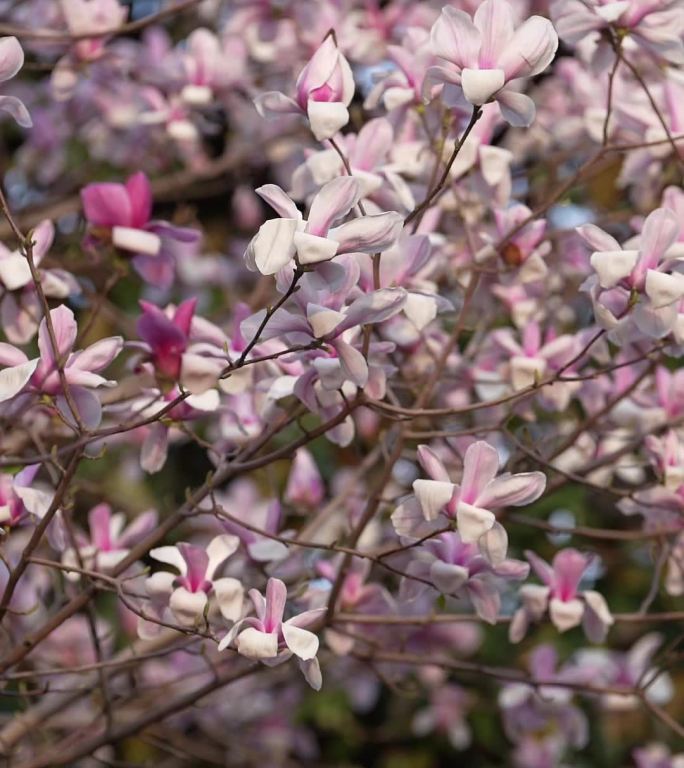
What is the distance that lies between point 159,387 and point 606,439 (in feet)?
2.03

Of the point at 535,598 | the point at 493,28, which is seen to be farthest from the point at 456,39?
the point at 535,598

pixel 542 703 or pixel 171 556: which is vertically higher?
pixel 171 556

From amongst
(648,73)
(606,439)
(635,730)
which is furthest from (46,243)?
(635,730)

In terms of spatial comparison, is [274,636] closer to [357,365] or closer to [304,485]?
[357,365]

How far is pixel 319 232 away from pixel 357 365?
112 millimetres

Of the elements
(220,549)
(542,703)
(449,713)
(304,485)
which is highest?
(220,549)

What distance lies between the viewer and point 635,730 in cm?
268

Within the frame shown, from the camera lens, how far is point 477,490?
1.05m

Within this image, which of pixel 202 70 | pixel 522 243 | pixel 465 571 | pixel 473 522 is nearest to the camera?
pixel 473 522

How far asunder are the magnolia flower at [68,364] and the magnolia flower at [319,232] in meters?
0.19

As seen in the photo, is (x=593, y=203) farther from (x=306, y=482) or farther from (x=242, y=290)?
(x=306, y=482)

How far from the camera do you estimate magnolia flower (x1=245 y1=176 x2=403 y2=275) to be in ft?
3.02

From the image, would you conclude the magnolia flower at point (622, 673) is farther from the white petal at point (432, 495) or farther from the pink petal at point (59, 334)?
the pink petal at point (59, 334)

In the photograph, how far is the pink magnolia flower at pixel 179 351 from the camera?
1.18 meters
